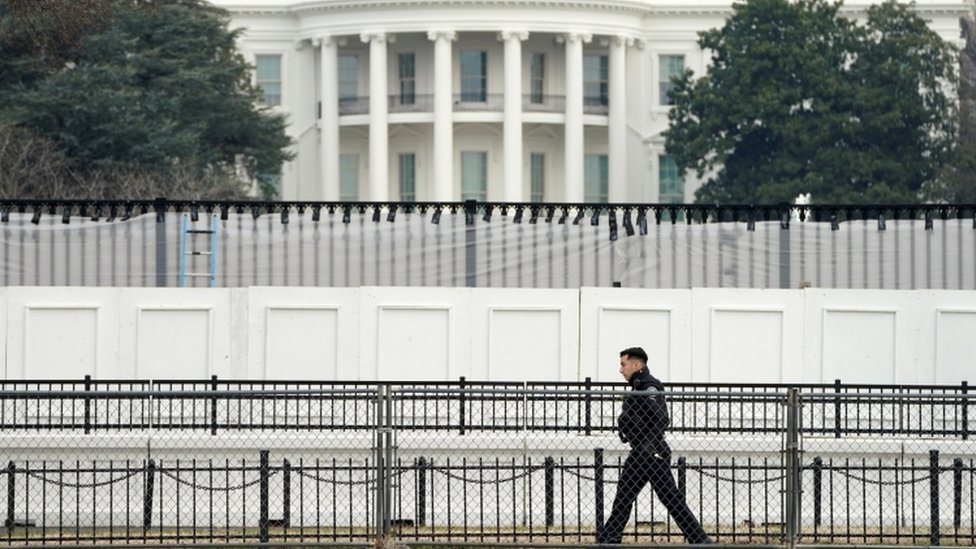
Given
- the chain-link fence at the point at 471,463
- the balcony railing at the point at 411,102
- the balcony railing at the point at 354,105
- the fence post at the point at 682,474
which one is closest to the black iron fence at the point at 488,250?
the chain-link fence at the point at 471,463

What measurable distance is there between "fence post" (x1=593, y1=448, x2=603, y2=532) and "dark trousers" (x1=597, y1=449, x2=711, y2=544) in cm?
18

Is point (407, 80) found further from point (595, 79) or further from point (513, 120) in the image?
point (595, 79)

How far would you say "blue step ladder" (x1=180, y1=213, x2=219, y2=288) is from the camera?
25.1m

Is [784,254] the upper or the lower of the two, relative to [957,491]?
upper

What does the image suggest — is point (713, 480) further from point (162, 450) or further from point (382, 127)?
point (382, 127)

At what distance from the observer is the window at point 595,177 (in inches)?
3831

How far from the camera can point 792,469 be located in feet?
65.5

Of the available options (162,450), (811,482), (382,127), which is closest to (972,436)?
(811,482)

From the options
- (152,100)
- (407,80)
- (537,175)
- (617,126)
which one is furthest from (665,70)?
(152,100)

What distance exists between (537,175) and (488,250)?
7240 cm

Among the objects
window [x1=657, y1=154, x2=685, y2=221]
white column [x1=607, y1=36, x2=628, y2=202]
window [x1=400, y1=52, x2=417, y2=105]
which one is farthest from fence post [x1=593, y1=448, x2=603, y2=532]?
window [x1=400, y1=52, x2=417, y2=105]

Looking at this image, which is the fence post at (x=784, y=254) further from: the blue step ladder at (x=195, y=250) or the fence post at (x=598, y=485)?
the blue step ladder at (x=195, y=250)

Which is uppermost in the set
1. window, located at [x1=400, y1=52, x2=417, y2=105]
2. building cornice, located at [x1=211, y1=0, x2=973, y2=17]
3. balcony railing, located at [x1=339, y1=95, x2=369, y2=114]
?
building cornice, located at [x1=211, y1=0, x2=973, y2=17]

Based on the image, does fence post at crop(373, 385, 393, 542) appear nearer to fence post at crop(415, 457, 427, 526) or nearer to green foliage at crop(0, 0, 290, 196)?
fence post at crop(415, 457, 427, 526)
